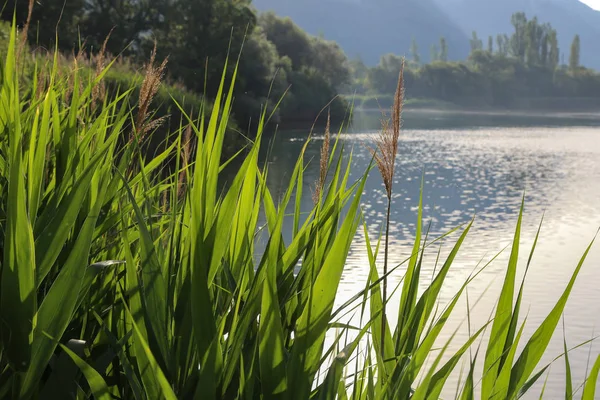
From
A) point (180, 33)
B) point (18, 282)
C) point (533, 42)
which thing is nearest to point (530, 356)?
point (18, 282)

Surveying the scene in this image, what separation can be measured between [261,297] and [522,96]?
8322 cm

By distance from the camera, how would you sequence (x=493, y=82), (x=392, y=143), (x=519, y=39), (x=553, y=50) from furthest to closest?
(x=519, y=39), (x=553, y=50), (x=493, y=82), (x=392, y=143)

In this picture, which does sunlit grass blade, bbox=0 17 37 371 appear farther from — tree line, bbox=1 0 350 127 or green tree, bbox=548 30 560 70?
green tree, bbox=548 30 560 70

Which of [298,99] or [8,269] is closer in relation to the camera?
[8,269]

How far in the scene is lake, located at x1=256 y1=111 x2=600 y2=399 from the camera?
608 cm

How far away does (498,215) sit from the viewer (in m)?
10.9

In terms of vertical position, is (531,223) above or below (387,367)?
below

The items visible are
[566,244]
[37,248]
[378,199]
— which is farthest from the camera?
[378,199]

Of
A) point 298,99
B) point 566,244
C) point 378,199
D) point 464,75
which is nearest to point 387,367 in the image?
point 566,244

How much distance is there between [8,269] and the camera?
3.68 ft

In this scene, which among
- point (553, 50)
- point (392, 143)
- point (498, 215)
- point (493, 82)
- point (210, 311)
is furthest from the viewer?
point (553, 50)

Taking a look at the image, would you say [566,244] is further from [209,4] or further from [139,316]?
[209,4]

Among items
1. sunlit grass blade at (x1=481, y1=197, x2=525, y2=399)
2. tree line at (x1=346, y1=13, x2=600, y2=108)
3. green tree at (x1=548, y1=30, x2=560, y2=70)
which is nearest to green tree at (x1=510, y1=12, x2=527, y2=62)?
green tree at (x1=548, y1=30, x2=560, y2=70)

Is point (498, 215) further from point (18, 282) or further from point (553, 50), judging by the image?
point (553, 50)
